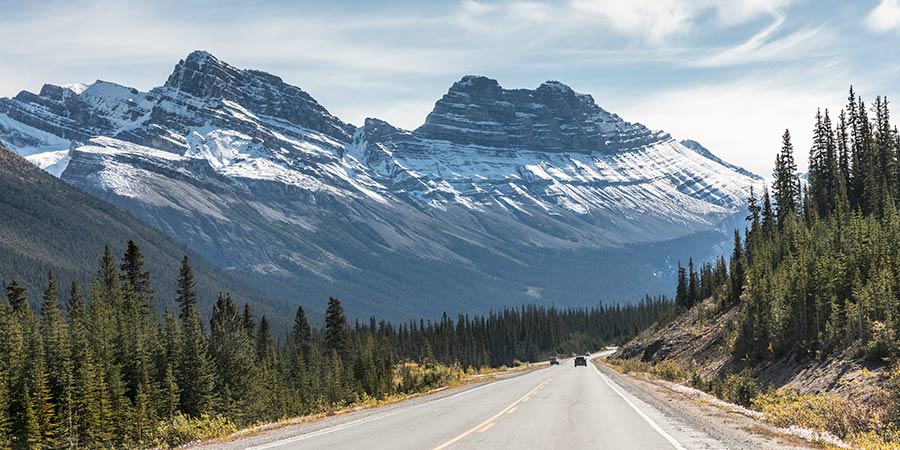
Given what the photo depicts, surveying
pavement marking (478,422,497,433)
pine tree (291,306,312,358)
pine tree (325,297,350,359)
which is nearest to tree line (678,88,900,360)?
pavement marking (478,422,497,433)

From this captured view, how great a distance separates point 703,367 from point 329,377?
4054cm

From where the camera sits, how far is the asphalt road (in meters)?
18.4

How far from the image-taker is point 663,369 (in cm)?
5956

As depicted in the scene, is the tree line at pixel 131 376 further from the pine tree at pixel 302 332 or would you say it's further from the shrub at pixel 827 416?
the pine tree at pixel 302 332

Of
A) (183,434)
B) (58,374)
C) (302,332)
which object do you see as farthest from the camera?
(302,332)

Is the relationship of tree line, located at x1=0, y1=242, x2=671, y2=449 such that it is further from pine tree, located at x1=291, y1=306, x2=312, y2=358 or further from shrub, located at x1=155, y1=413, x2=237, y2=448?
pine tree, located at x1=291, y1=306, x2=312, y2=358

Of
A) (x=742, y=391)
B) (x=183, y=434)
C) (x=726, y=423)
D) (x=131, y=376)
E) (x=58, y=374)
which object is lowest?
(x=131, y=376)

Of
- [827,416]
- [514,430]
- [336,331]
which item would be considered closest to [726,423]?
[827,416]

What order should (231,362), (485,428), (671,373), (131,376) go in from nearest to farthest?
(485,428), (131,376), (231,362), (671,373)

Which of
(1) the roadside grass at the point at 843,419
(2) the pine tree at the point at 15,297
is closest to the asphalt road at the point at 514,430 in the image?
(1) the roadside grass at the point at 843,419

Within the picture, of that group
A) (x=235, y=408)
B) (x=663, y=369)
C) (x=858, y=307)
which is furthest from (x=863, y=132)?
(x=235, y=408)

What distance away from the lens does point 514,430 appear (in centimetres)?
2119

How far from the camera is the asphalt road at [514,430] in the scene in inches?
723

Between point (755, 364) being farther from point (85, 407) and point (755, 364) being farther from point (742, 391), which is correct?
point (85, 407)
